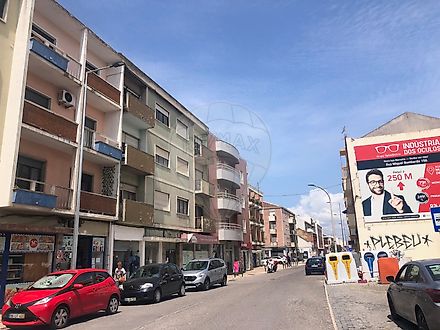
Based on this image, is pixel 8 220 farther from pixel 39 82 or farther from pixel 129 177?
pixel 129 177

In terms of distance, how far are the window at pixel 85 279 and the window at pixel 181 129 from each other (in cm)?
2041

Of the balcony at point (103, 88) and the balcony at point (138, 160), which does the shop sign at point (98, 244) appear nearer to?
the balcony at point (138, 160)

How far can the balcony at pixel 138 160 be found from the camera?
895 inches

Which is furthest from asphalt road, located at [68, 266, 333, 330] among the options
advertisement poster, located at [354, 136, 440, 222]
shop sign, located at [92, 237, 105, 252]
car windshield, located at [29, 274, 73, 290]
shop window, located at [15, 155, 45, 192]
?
advertisement poster, located at [354, 136, 440, 222]

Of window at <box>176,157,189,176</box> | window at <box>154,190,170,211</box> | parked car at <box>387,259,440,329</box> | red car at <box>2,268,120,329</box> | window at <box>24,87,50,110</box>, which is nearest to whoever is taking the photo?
parked car at <box>387,259,440,329</box>

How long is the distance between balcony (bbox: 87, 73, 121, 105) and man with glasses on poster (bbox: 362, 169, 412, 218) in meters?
19.6

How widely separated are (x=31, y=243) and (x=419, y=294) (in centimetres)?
1432

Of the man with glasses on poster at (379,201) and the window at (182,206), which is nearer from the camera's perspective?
the man with glasses on poster at (379,201)

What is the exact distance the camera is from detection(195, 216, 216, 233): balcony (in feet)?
111

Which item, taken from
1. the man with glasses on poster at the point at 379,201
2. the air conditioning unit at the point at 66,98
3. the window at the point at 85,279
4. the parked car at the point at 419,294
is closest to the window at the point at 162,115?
the air conditioning unit at the point at 66,98

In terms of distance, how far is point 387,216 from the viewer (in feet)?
97.6

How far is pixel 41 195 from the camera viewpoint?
1560 cm

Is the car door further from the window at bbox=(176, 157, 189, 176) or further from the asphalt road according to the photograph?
the window at bbox=(176, 157, 189, 176)

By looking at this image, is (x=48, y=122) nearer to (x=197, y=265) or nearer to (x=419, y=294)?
(x=197, y=265)
